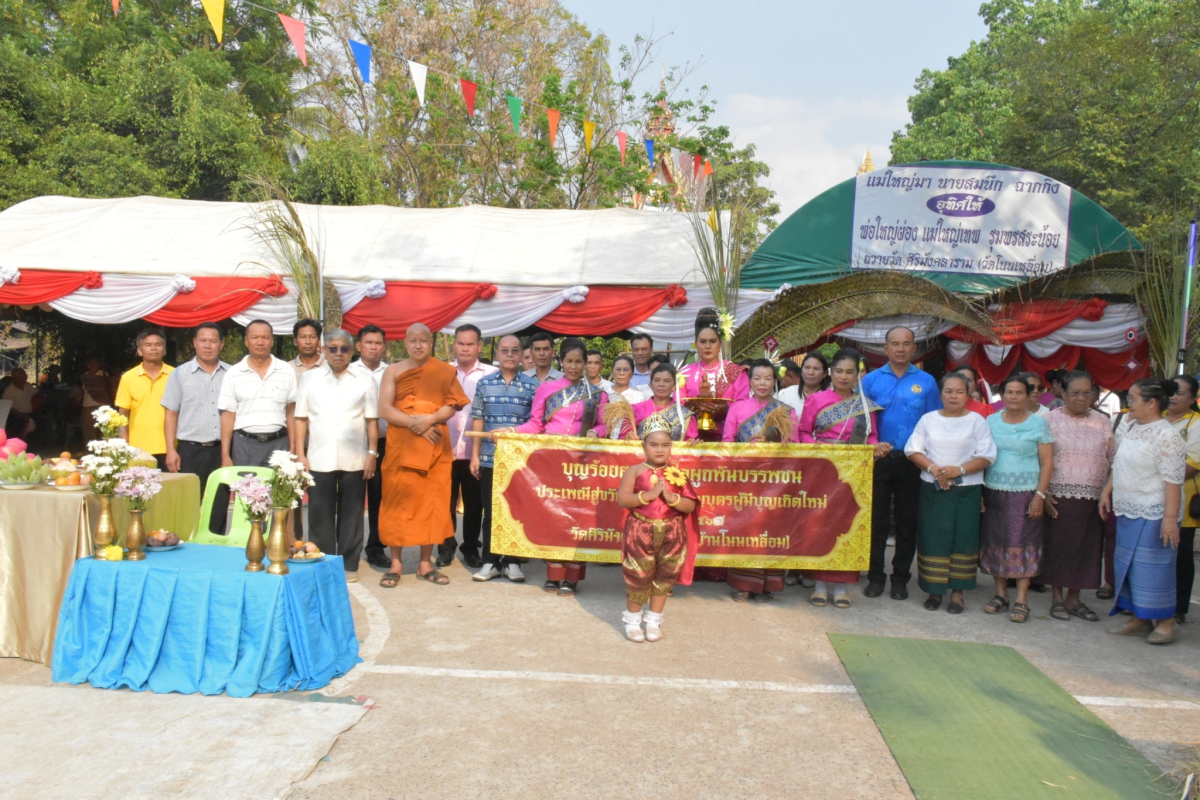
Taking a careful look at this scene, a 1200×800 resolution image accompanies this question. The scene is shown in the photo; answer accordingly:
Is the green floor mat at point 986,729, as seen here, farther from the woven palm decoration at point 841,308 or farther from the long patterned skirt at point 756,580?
the woven palm decoration at point 841,308

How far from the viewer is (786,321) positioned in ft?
26.5

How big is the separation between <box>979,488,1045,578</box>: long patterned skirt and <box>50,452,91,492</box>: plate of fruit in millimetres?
5125

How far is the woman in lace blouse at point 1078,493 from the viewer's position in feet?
18.3

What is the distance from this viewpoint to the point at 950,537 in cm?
563

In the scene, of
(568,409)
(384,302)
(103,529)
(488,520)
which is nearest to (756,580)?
(568,409)

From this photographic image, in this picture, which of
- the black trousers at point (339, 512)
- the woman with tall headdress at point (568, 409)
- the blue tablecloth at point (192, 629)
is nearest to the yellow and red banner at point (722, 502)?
the woman with tall headdress at point (568, 409)

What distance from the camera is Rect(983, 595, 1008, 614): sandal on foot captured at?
5633 millimetres

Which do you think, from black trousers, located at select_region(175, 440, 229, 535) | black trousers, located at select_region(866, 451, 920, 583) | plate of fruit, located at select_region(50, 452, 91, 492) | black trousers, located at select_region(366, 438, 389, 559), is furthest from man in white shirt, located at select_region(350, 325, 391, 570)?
black trousers, located at select_region(866, 451, 920, 583)

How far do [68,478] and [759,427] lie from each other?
388cm

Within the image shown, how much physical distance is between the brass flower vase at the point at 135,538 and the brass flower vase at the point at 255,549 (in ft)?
1.90

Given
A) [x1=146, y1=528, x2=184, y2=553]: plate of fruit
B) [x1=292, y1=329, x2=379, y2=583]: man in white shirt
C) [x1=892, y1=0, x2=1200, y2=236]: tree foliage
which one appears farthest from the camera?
[x1=892, y1=0, x2=1200, y2=236]: tree foliage

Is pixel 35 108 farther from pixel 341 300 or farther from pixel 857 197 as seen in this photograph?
pixel 857 197

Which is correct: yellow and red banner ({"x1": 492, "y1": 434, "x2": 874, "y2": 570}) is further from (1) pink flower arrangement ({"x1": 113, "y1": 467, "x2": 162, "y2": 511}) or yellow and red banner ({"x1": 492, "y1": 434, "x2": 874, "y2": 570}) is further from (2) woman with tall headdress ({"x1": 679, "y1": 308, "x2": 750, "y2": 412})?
(1) pink flower arrangement ({"x1": 113, "y1": 467, "x2": 162, "y2": 511})

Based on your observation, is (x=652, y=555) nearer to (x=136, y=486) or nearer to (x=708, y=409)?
(x=708, y=409)
